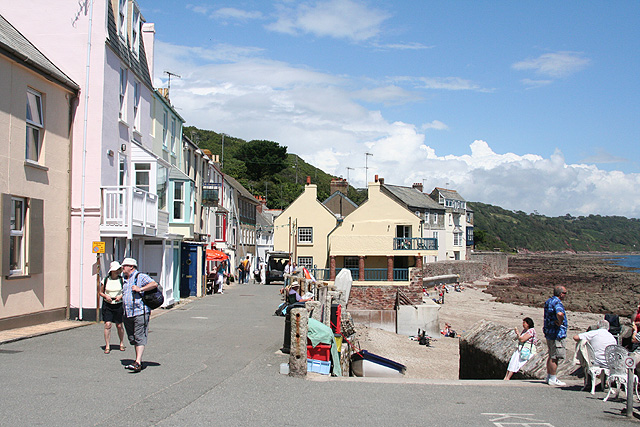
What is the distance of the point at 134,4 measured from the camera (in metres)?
19.6

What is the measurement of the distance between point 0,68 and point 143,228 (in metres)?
6.08

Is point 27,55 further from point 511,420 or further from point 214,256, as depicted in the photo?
point 214,256

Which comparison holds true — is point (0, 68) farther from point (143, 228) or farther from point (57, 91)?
point (143, 228)

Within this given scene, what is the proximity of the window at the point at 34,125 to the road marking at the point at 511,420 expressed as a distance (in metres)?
12.0

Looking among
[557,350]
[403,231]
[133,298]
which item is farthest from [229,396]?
[403,231]

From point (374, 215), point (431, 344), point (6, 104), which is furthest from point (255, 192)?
point (6, 104)

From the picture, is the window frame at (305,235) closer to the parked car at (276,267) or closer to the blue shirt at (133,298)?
the parked car at (276,267)

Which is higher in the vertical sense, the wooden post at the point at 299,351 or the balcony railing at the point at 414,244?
the balcony railing at the point at 414,244

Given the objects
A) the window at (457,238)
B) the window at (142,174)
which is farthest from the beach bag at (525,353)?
the window at (457,238)

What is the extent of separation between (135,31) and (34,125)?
711 centimetres

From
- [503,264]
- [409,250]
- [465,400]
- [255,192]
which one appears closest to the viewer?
[465,400]

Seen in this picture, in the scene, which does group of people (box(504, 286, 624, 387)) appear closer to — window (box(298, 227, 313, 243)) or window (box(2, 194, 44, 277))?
window (box(2, 194, 44, 277))

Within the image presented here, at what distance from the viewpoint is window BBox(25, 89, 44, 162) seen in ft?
45.6

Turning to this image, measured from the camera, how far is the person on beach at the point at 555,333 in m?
9.88
